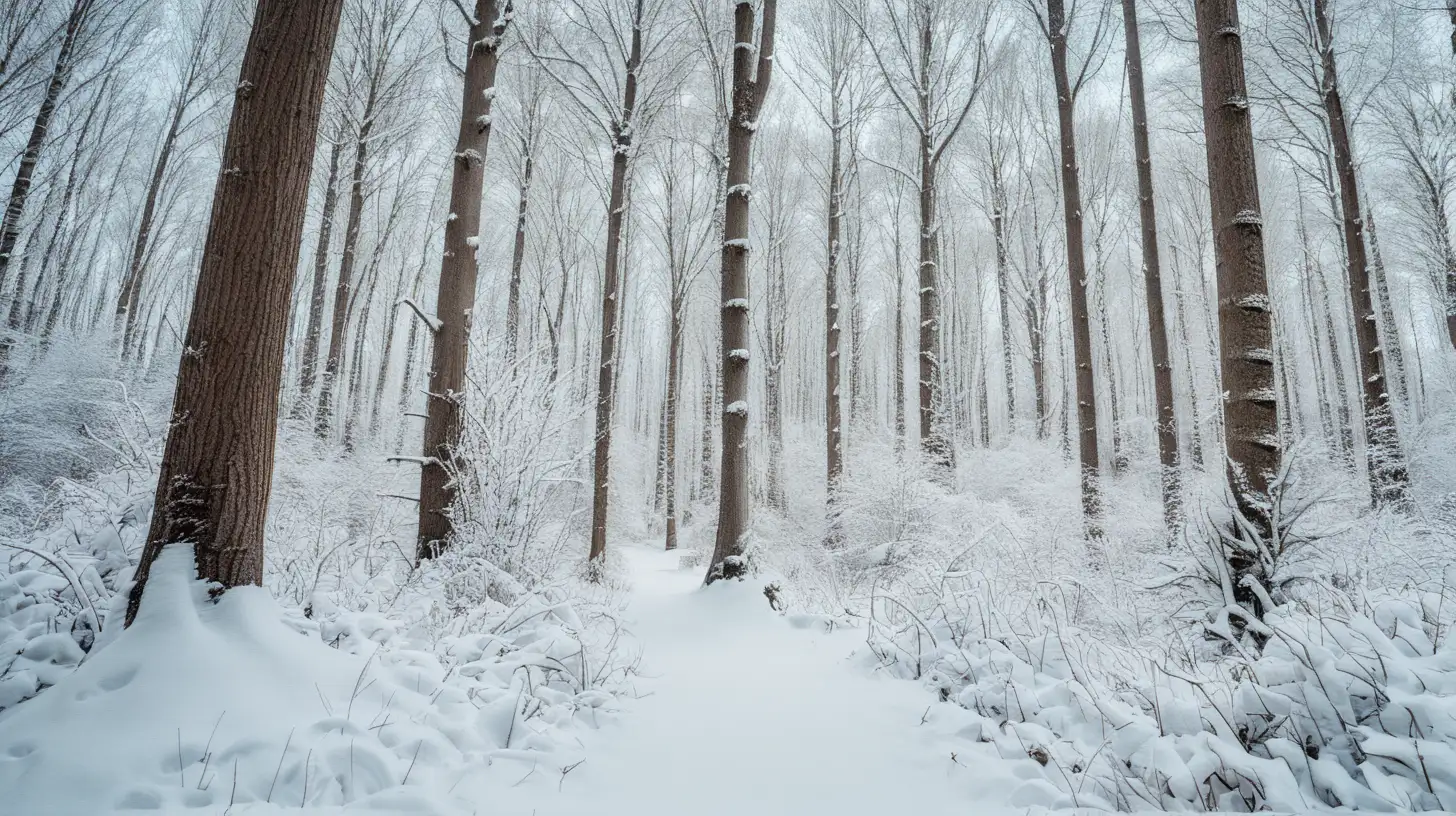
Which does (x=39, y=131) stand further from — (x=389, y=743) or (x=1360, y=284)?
(x=1360, y=284)

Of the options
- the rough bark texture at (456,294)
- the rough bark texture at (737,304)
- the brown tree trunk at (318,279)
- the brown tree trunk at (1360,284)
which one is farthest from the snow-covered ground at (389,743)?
the brown tree trunk at (318,279)

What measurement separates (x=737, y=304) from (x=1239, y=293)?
156 inches

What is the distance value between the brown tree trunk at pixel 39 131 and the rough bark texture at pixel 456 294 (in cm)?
966

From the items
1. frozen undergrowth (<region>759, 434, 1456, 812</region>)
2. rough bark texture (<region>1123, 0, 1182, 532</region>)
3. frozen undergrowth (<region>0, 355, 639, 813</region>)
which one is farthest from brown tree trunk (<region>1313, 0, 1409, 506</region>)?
frozen undergrowth (<region>0, 355, 639, 813</region>)

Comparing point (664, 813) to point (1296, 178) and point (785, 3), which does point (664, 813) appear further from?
point (1296, 178)

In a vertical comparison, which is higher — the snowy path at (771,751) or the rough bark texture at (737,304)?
the rough bark texture at (737,304)

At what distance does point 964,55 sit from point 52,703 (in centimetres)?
1148

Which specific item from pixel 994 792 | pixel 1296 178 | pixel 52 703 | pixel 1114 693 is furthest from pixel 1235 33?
pixel 1296 178

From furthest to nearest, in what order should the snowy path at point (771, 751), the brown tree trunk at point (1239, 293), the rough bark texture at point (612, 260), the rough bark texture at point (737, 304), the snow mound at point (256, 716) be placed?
the rough bark texture at point (612, 260), the rough bark texture at point (737, 304), the brown tree trunk at point (1239, 293), the snowy path at point (771, 751), the snow mound at point (256, 716)

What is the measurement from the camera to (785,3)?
1059 cm

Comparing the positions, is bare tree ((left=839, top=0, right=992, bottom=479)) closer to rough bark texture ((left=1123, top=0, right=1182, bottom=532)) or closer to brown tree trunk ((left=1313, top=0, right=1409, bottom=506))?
rough bark texture ((left=1123, top=0, right=1182, bottom=532))

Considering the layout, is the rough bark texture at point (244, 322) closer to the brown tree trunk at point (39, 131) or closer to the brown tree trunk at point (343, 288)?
the brown tree trunk at point (343, 288)

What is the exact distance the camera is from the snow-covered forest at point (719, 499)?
1.79 meters

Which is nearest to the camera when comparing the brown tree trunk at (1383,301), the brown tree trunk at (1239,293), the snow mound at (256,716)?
the snow mound at (256,716)
